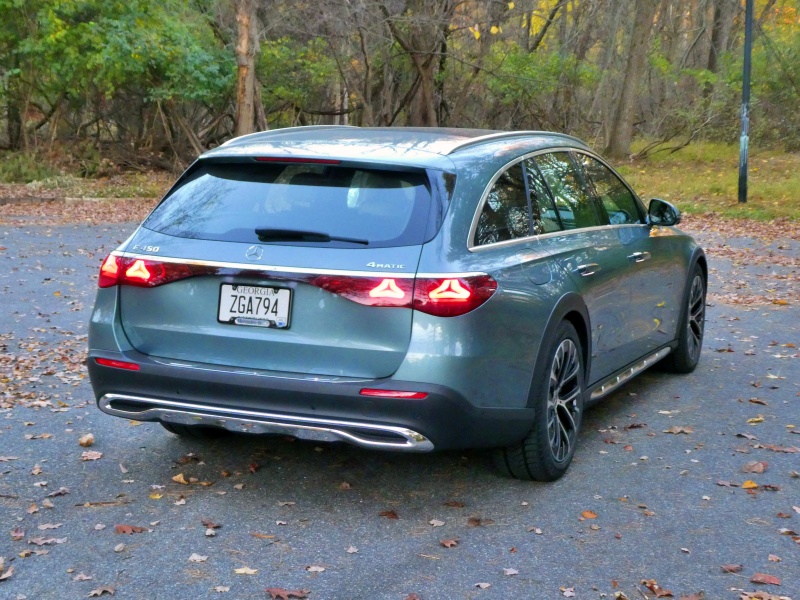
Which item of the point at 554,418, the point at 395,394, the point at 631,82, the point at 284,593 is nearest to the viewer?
the point at 284,593

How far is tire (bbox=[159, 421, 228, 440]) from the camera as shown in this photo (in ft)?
19.2

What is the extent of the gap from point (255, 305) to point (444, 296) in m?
0.84

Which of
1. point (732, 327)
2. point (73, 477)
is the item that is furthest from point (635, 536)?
point (732, 327)

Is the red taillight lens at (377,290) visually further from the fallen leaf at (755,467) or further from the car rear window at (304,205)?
the fallen leaf at (755,467)

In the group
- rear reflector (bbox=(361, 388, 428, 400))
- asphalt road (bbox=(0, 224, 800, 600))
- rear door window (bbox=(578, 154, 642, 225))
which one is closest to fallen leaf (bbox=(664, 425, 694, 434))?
asphalt road (bbox=(0, 224, 800, 600))

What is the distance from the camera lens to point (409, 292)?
14.6 ft

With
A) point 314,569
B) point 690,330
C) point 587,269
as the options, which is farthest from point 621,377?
point 314,569

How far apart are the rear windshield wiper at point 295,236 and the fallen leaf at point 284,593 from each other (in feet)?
4.87

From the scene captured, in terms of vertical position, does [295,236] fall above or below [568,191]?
below

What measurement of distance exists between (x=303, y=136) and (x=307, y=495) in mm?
1830

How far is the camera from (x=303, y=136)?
5.49 m

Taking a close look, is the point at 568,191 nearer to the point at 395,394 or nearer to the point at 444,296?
the point at 444,296

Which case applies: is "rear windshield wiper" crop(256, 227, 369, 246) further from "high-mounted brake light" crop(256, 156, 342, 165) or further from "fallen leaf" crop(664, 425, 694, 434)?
"fallen leaf" crop(664, 425, 694, 434)

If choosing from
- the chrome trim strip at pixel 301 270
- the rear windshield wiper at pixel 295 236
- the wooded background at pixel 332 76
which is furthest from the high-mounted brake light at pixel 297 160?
the wooded background at pixel 332 76
